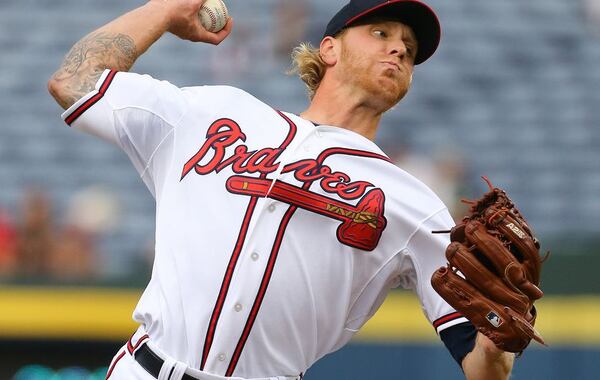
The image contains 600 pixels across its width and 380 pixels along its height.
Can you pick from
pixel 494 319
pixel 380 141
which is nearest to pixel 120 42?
pixel 494 319

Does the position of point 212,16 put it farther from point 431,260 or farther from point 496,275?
point 496,275

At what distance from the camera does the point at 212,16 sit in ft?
10.9

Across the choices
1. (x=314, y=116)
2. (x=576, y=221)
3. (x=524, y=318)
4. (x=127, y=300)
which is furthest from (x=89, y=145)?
(x=524, y=318)

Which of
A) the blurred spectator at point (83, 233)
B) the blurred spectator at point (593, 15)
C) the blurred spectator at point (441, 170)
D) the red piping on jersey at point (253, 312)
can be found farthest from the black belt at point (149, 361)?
the blurred spectator at point (593, 15)

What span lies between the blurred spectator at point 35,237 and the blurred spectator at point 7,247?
36mm

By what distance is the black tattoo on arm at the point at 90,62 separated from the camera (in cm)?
311

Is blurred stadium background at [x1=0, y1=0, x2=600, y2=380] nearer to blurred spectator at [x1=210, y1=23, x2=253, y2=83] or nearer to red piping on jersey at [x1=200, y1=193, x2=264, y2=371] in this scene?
blurred spectator at [x1=210, y1=23, x2=253, y2=83]

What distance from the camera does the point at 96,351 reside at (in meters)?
6.08

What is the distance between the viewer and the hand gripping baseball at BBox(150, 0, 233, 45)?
10.7 ft

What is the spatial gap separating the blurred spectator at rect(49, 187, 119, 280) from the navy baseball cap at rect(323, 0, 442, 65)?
3.16 metres

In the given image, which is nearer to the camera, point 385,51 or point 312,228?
point 312,228

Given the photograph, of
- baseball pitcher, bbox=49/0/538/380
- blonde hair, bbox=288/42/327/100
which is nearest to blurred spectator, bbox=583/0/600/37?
blonde hair, bbox=288/42/327/100

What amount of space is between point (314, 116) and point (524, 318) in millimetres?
1018

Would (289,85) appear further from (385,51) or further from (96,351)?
(385,51)
